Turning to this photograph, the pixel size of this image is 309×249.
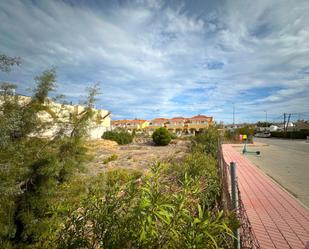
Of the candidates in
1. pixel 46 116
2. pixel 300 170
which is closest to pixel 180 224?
pixel 46 116

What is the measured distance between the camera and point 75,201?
310 cm

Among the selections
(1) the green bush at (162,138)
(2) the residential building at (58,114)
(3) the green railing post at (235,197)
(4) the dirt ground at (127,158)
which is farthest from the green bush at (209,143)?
(1) the green bush at (162,138)

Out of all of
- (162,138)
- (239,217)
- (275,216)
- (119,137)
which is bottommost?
(275,216)

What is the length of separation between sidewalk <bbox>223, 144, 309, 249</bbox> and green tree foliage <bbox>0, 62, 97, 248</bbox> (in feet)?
11.7

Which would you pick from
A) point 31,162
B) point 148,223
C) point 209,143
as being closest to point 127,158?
point 209,143

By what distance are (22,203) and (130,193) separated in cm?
199

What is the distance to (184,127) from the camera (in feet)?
212

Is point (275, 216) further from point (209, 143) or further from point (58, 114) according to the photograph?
point (209, 143)

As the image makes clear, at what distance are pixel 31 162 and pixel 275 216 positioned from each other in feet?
16.7

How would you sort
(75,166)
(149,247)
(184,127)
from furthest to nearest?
1. (184,127)
2. (75,166)
3. (149,247)

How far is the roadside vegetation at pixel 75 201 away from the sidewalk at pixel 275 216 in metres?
1.60

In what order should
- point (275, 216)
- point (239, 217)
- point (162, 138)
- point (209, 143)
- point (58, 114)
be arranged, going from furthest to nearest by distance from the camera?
point (162, 138), point (209, 143), point (275, 216), point (58, 114), point (239, 217)

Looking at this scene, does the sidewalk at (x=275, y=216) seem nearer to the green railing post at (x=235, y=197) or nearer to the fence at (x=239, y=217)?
the fence at (x=239, y=217)

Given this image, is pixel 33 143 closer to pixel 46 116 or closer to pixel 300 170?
pixel 46 116
